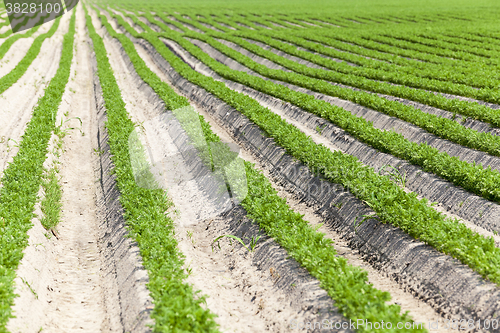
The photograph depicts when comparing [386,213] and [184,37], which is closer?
[386,213]

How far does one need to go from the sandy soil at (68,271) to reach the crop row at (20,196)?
230 mm

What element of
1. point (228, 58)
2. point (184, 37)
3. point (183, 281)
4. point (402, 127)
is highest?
point (184, 37)

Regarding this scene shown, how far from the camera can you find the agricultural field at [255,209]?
6.11 m

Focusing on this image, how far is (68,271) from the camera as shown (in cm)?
757

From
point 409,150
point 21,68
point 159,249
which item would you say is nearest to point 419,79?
point 409,150

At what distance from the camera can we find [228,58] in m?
27.1

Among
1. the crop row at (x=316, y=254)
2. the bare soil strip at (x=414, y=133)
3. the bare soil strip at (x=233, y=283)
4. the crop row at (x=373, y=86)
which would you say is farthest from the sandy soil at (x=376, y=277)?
the crop row at (x=373, y=86)

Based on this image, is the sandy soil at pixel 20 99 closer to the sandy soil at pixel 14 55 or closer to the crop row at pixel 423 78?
the sandy soil at pixel 14 55

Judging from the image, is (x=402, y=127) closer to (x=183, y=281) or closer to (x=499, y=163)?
(x=499, y=163)

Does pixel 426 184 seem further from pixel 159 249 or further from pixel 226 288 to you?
pixel 159 249

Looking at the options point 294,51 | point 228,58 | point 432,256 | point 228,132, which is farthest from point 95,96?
point 432,256

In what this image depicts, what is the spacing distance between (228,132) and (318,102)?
4295 mm

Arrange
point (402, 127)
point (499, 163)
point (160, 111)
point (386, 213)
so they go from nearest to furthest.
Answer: point (386, 213) → point (499, 163) → point (402, 127) → point (160, 111)

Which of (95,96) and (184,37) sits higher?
(184,37)
